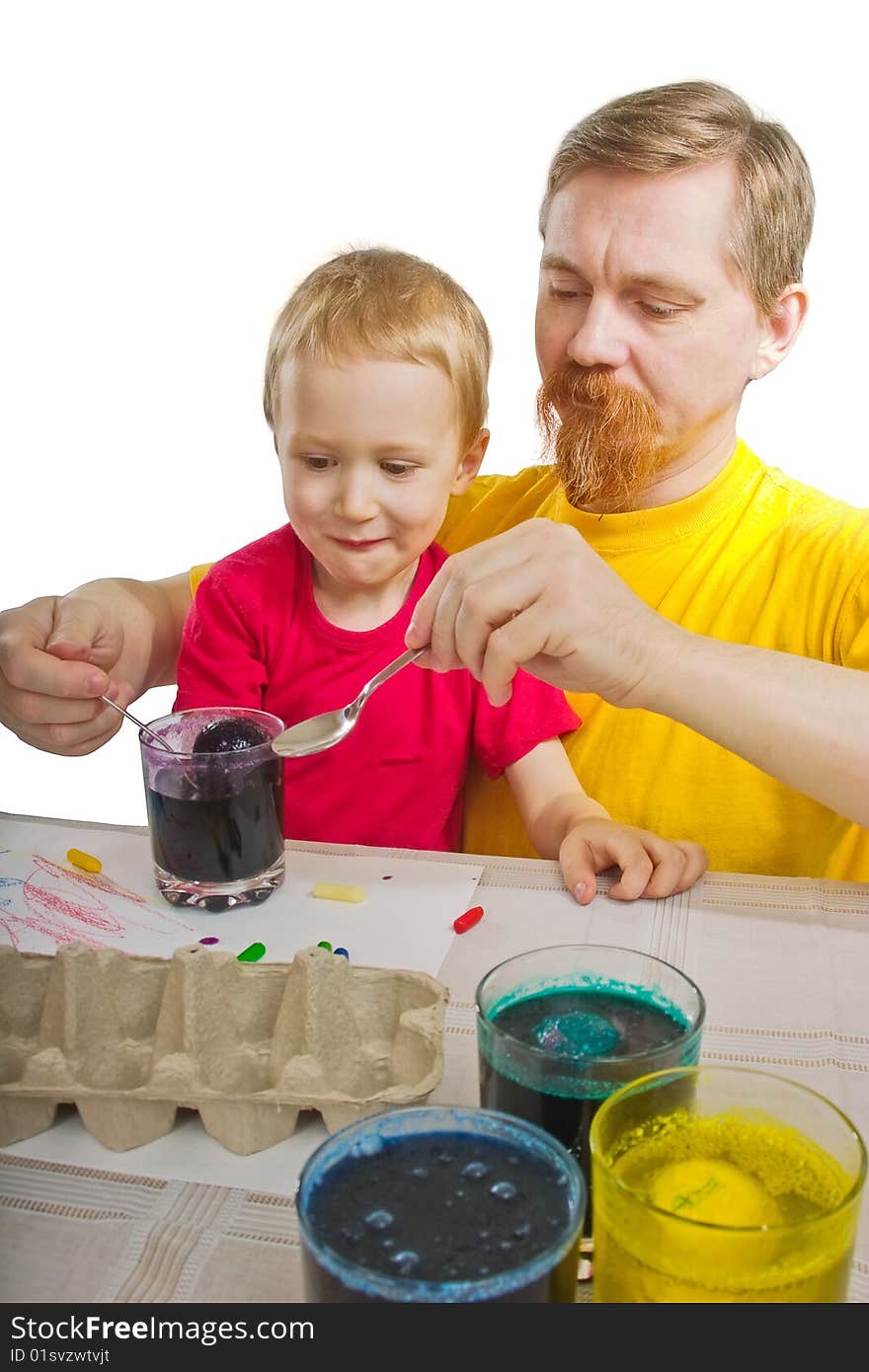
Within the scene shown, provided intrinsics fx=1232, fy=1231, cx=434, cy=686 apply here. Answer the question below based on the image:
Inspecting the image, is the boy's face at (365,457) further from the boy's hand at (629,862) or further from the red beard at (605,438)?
the boy's hand at (629,862)

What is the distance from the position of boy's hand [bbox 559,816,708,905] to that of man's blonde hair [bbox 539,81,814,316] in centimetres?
74

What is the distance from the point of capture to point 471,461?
4.50ft

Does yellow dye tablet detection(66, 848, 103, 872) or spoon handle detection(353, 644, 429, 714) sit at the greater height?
spoon handle detection(353, 644, 429, 714)

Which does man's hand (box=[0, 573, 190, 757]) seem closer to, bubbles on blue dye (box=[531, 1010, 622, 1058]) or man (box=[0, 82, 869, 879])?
man (box=[0, 82, 869, 879])

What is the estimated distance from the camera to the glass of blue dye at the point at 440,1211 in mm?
448

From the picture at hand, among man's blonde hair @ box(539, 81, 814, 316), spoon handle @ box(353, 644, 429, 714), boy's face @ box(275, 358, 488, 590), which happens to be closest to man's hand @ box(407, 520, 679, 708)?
spoon handle @ box(353, 644, 429, 714)

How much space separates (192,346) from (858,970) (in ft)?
6.63

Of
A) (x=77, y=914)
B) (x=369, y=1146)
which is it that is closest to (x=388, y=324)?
(x=77, y=914)

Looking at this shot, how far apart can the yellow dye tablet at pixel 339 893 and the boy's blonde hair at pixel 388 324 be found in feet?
1.68

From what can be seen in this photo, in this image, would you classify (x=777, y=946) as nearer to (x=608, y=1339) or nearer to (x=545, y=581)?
(x=545, y=581)

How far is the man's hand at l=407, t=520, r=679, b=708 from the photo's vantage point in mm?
964

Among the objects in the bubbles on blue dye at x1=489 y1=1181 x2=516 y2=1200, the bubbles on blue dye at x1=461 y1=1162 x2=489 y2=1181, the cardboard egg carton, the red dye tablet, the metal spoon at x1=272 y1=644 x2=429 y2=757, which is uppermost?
the bubbles on blue dye at x1=489 y1=1181 x2=516 y2=1200

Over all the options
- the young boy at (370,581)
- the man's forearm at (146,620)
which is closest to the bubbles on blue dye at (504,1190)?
the young boy at (370,581)

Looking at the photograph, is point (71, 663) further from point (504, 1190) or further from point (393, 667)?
point (504, 1190)
